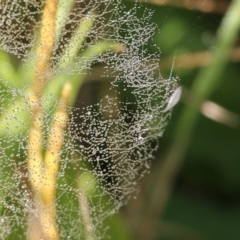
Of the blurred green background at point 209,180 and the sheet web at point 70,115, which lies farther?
the blurred green background at point 209,180

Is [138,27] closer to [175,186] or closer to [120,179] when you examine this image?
[120,179]

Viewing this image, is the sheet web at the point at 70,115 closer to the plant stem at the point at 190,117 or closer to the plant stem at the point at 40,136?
the plant stem at the point at 40,136

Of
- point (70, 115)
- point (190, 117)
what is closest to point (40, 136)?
point (70, 115)

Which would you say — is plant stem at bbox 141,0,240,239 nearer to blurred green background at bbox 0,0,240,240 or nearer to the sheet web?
blurred green background at bbox 0,0,240,240

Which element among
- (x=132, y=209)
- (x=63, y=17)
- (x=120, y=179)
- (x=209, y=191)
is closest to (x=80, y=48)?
(x=63, y=17)

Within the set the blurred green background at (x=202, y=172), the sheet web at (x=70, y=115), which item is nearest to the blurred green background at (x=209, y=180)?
the blurred green background at (x=202, y=172)

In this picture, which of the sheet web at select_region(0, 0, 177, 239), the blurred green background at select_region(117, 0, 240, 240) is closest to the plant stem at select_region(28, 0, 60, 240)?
the sheet web at select_region(0, 0, 177, 239)

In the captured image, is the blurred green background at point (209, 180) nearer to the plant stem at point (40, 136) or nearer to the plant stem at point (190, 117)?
the plant stem at point (190, 117)

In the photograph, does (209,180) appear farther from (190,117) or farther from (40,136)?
(40,136)

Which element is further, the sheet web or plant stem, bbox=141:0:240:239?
plant stem, bbox=141:0:240:239
